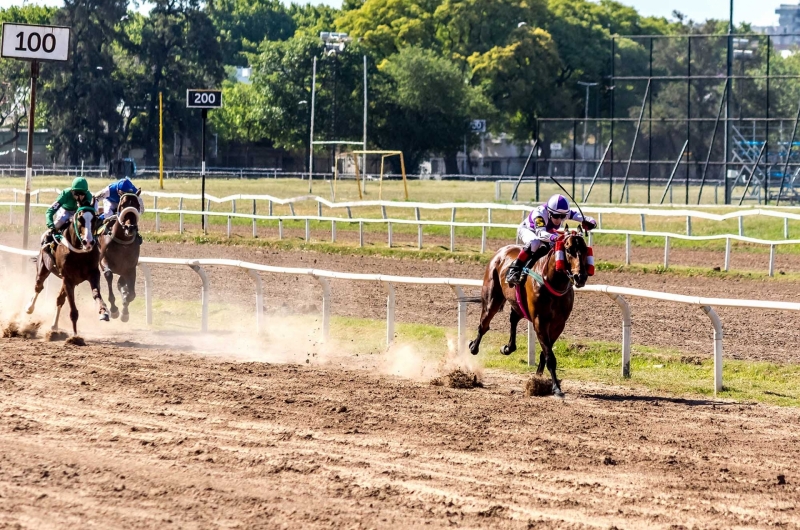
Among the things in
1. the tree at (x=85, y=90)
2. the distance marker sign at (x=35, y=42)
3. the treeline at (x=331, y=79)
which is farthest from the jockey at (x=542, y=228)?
the tree at (x=85, y=90)

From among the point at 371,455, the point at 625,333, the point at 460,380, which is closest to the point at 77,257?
the point at 460,380

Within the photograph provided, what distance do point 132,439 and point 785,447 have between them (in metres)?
4.18

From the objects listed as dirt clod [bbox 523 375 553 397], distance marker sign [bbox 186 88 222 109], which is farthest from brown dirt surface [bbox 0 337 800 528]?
distance marker sign [bbox 186 88 222 109]

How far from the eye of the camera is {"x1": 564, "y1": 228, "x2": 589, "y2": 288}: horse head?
30.4ft

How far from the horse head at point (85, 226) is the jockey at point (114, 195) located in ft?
5.12

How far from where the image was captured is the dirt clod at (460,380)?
33.2 feet

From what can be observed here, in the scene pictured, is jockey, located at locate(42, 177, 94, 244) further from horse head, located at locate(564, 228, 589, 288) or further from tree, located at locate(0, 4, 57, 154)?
tree, located at locate(0, 4, 57, 154)

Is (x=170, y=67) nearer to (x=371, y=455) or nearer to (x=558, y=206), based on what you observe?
(x=558, y=206)

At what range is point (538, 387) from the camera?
31.6 feet

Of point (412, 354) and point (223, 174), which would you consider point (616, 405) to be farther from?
point (223, 174)

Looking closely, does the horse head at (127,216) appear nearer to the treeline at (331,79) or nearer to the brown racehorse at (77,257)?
the brown racehorse at (77,257)

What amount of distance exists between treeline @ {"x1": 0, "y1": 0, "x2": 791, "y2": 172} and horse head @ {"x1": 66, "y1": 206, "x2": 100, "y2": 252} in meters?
47.3

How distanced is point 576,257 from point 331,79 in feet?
181

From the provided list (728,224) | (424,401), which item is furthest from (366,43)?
(424,401)
